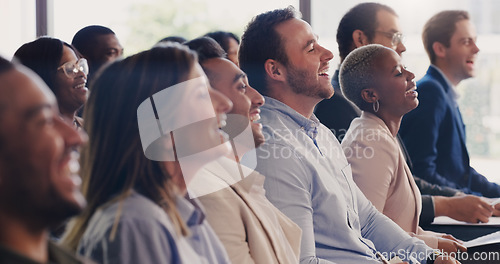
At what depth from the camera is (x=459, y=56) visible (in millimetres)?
3383

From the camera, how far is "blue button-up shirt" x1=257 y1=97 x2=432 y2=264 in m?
1.65

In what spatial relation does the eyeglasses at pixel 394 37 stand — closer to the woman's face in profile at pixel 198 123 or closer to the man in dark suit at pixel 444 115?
the man in dark suit at pixel 444 115

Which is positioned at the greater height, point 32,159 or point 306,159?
point 32,159

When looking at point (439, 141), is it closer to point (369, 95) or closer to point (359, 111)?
point (359, 111)

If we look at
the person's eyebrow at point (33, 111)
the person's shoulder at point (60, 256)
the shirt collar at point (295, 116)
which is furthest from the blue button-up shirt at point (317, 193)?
the person's eyebrow at point (33, 111)

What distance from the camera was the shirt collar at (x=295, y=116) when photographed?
189cm

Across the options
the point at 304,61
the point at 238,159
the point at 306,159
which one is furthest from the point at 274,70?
the point at 238,159

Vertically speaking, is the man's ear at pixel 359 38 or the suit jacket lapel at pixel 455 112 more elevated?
the man's ear at pixel 359 38

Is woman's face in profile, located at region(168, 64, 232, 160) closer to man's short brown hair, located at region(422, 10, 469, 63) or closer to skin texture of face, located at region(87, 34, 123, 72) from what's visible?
skin texture of face, located at region(87, 34, 123, 72)

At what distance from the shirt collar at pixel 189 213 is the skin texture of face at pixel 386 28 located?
1.91 m

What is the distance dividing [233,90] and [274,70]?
0.42 meters

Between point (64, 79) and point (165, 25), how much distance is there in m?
2.24

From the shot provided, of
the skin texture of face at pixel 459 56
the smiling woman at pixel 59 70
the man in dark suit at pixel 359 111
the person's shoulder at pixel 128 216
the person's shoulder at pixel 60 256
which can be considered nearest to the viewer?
the person's shoulder at pixel 60 256

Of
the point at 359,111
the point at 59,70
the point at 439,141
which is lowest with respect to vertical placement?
the point at 439,141
